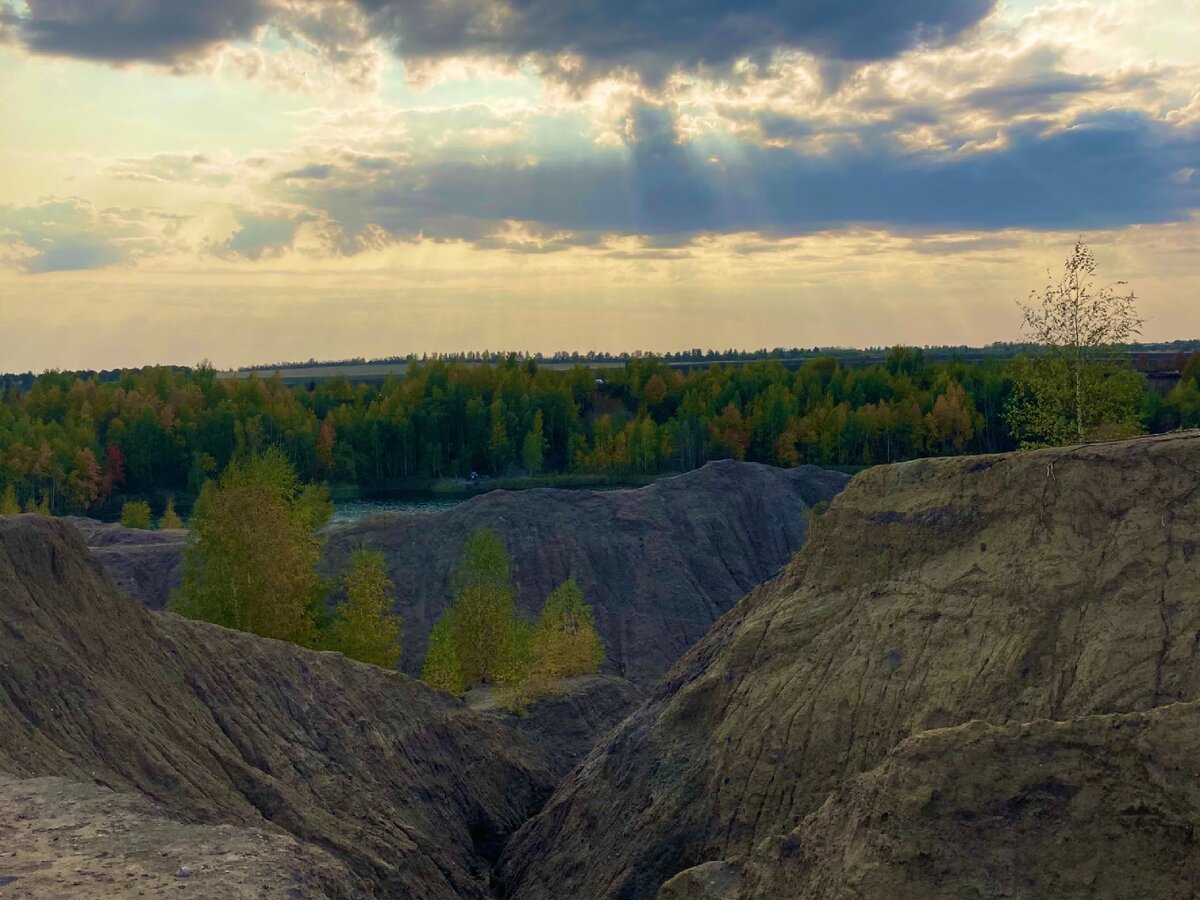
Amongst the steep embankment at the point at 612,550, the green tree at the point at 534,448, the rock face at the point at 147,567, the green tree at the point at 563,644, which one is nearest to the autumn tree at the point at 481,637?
the green tree at the point at 563,644

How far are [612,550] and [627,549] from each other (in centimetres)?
98

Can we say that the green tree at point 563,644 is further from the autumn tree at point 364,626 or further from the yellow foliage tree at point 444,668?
the autumn tree at point 364,626

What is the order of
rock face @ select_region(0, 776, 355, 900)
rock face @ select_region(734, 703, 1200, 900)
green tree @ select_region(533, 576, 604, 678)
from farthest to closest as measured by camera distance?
green tree @ select_region(533, 576, 604, 678), rock face @ select_region(0, 776, 355, 900), rock face @ select_region(734, 703, 1200, 900)

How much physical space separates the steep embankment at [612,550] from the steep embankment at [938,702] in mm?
34784

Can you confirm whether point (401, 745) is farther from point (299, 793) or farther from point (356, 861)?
point (356, 861)

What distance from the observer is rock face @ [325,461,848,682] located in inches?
2665

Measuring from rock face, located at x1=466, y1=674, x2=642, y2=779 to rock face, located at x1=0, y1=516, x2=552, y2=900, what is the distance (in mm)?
3851

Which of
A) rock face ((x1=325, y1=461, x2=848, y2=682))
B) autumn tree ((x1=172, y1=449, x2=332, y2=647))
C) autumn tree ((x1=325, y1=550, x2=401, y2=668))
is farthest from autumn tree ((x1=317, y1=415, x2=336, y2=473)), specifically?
autumn tree ((x1=172, y1=449, x2=332, y2=647))

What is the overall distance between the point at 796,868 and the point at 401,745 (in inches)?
692

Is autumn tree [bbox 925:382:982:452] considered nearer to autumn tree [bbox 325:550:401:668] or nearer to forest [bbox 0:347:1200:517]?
forest [bbox 0:347:1200:517]

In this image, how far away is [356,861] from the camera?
83.2 ft

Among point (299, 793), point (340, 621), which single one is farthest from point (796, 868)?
point (340, 621)

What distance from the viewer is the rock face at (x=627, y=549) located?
222ft

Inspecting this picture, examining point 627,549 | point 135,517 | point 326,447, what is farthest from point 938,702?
point 326,447
